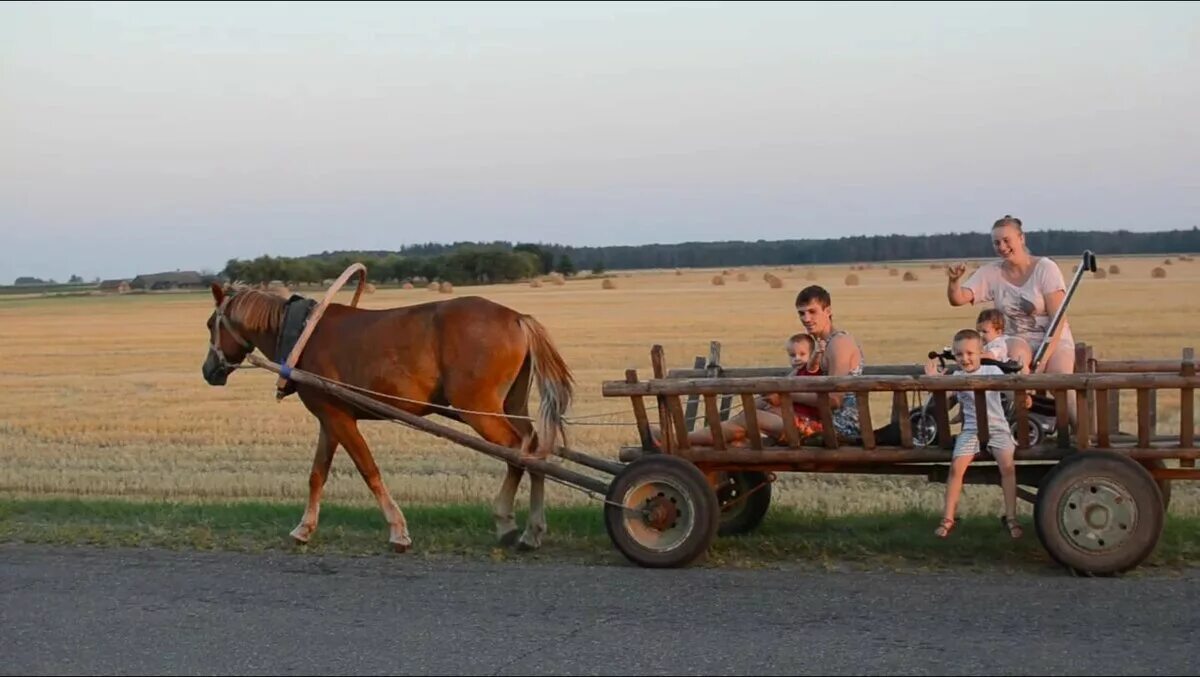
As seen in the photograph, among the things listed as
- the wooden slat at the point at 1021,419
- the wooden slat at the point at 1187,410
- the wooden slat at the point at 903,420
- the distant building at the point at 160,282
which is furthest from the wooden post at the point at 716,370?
the distant building at the point at 160,282

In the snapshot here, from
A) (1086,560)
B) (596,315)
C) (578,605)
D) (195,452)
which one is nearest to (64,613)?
(578,605)

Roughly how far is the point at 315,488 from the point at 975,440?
13.2ft

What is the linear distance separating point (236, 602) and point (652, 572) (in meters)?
2.13

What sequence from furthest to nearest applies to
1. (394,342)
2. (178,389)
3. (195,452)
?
1. (178,389)
2. (195,452)
3. (394,342)

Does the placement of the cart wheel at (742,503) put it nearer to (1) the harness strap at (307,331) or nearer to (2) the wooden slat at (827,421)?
(2) the wooden slat at (827,421)

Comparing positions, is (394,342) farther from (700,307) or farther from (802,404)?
(700,307)

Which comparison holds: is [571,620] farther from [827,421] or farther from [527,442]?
[527,442]

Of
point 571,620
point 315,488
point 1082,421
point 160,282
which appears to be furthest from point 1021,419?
point 160,282

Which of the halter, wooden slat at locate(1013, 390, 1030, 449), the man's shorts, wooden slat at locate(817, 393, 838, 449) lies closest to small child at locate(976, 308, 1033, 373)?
wooden slat at locate(1013, 390, 1030, 449)

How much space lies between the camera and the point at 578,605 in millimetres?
6273

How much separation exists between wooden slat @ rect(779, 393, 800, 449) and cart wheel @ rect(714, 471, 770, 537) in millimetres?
1063

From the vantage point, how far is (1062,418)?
6.98m

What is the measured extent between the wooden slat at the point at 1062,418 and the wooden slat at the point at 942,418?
55 cm

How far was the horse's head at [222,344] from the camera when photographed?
9.32 m
